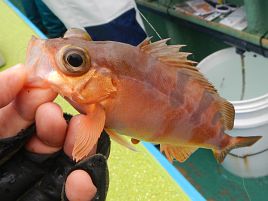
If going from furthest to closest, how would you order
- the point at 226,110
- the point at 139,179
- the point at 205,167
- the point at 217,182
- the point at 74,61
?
1. the point at 205,167
2. the point at 217,182
3. the point at 139,179
4. the point at 226,110
5. the point at 74,61

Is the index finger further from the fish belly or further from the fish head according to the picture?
the fish belly

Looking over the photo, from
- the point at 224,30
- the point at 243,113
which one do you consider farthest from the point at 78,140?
the point at 224,30

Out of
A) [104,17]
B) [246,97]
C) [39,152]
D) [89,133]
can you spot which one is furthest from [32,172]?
[246,97]

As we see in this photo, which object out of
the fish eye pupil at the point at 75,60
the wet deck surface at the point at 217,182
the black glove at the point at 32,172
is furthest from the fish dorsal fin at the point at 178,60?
the wet deck surface at the point at 217,182

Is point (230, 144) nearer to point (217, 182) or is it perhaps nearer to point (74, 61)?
point (74, 61)

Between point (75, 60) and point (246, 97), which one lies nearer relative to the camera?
point (75, 60)
